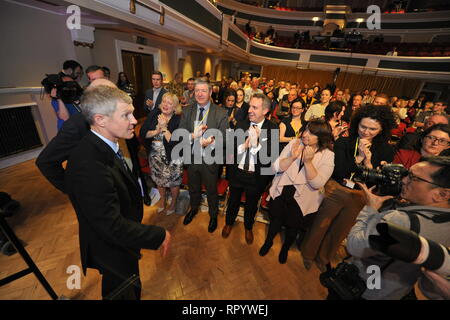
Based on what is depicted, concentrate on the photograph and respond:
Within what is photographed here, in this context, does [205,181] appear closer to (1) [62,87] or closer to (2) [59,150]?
(2) [59,150]

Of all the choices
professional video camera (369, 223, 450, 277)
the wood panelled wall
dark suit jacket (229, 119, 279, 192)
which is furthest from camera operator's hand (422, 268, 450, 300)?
the wood panelled wall

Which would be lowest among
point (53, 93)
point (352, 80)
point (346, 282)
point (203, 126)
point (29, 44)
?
point (346, 282)

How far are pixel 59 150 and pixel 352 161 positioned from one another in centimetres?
283

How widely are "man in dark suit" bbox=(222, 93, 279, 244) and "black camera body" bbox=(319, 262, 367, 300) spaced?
3.96ft

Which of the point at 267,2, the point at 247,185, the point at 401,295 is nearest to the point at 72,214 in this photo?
the point at 247,185

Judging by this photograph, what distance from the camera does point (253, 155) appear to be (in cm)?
232

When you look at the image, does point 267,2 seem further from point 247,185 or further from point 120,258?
point 120,258

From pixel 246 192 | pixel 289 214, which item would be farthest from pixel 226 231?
pixel 289 214

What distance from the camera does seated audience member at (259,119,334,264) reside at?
6.23ft

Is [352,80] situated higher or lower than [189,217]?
higher

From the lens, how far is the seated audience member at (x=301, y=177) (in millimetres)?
1897

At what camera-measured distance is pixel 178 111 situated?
2.69 meters

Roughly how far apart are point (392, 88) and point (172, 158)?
57.2ft
